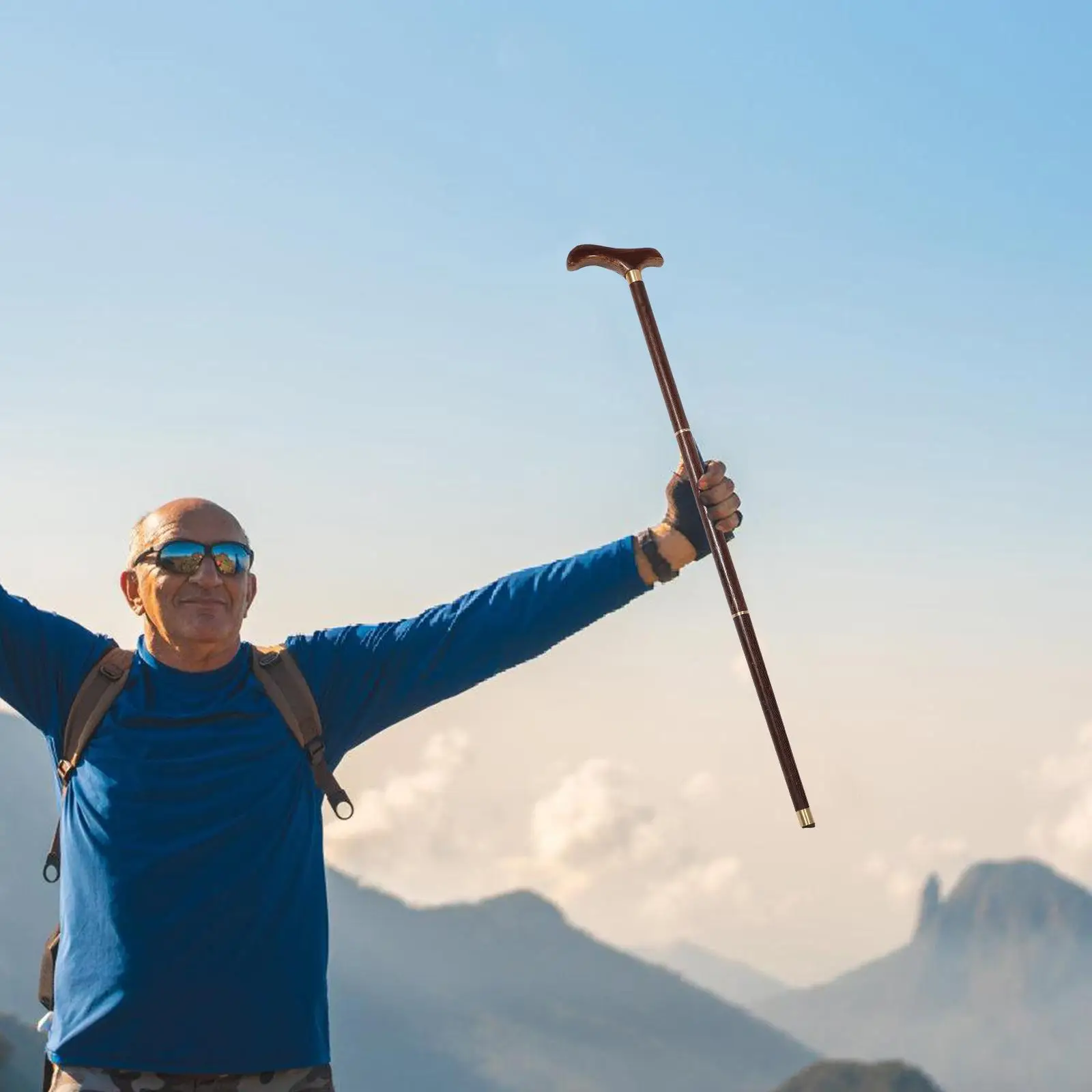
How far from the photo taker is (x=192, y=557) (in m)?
6.61

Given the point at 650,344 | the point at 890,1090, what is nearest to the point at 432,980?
the point at 890,1090

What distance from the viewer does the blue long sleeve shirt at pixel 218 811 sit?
5980mm

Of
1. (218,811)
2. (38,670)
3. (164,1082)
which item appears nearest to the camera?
(164,1082)

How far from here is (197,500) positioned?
6.82 metres

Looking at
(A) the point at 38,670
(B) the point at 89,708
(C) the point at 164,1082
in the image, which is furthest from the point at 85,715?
(C) the point at 164,1082

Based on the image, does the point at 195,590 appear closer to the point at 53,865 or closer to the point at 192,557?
the point at 192,557

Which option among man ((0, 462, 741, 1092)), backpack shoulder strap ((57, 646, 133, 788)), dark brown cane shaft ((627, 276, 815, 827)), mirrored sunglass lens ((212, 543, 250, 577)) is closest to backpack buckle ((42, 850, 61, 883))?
man ((0, 462, 741, 1092))

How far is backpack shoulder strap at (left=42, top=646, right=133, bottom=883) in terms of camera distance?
21.2ft

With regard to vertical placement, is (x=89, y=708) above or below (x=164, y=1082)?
above

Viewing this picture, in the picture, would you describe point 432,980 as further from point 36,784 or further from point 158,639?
point 158,639

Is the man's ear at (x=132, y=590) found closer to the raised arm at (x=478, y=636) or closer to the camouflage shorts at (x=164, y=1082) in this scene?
the raised arm at (x=478, y=636)

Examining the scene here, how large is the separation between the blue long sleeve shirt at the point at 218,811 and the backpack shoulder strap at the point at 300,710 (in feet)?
0.15

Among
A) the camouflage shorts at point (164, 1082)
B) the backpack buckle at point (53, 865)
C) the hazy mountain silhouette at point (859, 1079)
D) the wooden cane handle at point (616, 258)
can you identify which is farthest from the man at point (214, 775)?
the hazy mountain silhouette at point (859, 1079)

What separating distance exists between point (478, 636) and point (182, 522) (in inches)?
51.2
